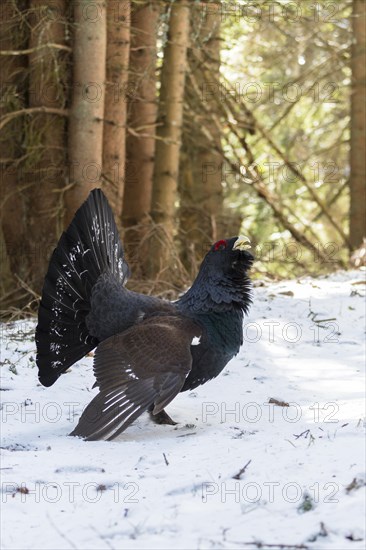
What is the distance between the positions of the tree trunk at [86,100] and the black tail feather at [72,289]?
2.73m

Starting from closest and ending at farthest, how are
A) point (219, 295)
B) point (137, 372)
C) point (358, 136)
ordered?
point (137, 372) < point (219, 295) < point (358, 136)

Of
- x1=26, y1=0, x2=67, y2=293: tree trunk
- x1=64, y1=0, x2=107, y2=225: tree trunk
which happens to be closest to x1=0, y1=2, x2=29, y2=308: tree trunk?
x1=26, y1=0, x2=67, y2=293: tree trunk

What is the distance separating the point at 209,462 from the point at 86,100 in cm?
480

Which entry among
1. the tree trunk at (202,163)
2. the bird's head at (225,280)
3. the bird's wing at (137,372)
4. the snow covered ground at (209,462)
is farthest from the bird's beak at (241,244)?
the tree trunk at (202,163)

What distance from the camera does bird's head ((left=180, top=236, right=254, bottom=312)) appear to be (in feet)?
17.2

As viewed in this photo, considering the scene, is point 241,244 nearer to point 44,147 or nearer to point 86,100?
point 86,100

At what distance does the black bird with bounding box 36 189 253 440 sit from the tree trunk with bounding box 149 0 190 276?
12.2 ft

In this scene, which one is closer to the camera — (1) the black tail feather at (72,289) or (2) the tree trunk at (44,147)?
(1) the black tail feather at (72,289)

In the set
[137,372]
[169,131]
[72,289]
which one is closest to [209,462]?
[137,372]

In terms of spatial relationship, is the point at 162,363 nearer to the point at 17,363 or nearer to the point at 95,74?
the point at 17,363

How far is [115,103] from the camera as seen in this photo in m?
8.70

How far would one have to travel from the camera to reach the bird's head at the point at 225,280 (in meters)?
5.24

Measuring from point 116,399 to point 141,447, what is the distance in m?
0.31

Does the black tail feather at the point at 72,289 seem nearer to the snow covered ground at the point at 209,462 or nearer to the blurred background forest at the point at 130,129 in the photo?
the snow covered ground at the point at 209,462
